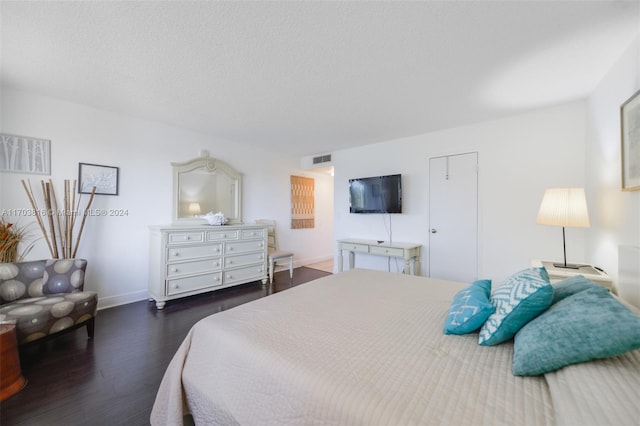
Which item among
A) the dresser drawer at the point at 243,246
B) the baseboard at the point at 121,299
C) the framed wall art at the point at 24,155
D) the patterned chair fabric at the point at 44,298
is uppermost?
the framed wall art at the point at 24,155

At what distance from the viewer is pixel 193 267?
3439mm

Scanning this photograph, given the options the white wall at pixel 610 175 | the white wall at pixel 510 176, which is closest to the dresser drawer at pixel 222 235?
the white wall at pixel 510 176

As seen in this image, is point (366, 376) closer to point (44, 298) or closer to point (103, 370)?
point (103, 370)

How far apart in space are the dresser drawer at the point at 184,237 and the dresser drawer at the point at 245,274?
Result: 0.67m

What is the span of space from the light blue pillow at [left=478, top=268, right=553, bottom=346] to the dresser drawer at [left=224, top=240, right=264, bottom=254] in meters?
3.39

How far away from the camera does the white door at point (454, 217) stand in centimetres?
352

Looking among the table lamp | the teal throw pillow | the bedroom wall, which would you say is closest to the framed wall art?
the bedroom wall

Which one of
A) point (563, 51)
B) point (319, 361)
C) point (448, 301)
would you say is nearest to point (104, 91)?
point (319, 361)

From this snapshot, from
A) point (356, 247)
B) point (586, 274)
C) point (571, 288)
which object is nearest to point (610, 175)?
point (586, 274)

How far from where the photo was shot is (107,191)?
126 inches

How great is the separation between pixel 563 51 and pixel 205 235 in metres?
4.17

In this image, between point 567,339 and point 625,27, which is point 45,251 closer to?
point 567,339

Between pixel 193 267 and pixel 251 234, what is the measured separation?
98cm

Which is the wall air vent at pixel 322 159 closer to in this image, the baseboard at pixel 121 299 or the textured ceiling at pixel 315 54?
the textured ceiling at pixel 315 54
